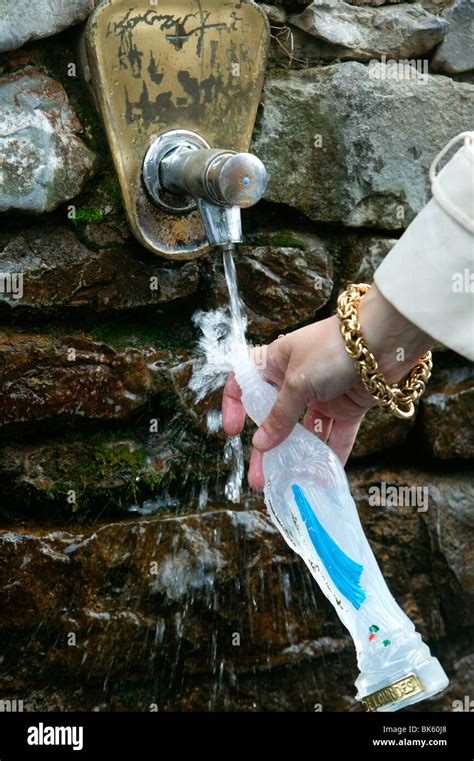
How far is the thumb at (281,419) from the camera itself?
61.5 inches

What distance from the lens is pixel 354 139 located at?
2.09m

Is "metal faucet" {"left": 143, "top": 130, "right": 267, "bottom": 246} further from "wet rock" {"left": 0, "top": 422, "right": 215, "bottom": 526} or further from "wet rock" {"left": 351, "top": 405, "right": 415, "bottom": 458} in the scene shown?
"wet rock" {"left": 351, "top": 405, "right": 415, "bottom": 458}

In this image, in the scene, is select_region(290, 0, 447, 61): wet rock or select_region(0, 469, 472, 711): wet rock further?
select_region(290, 0, 447, 61): wet rock

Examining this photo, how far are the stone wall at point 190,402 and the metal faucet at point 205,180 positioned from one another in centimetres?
11

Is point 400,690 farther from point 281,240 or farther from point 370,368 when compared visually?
point 281,240

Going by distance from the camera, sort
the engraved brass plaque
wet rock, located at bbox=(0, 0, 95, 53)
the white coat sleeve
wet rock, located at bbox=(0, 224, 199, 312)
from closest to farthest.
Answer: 1. the white coat sleeve
2. the engraved brass plaque
3. wet rock, located at bbox=(0, 0, 95, 53)
4. wet rock, located at bbox=(0, 224, 199, 312)

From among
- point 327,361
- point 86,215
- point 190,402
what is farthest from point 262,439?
point 86,215

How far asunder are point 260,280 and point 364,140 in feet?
1.29

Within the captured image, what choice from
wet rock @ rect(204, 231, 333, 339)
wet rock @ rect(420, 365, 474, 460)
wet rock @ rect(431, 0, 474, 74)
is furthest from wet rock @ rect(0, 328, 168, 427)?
wet rock @ rect(431, 0, 474, 74)

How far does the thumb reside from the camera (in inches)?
61.5

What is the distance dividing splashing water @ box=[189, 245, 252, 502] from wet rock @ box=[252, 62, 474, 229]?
260mm

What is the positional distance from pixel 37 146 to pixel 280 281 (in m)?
0.60

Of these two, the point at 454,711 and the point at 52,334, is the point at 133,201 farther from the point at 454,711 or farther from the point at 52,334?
the point at 454,711

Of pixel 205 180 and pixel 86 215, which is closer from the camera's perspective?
pixel 205 180
